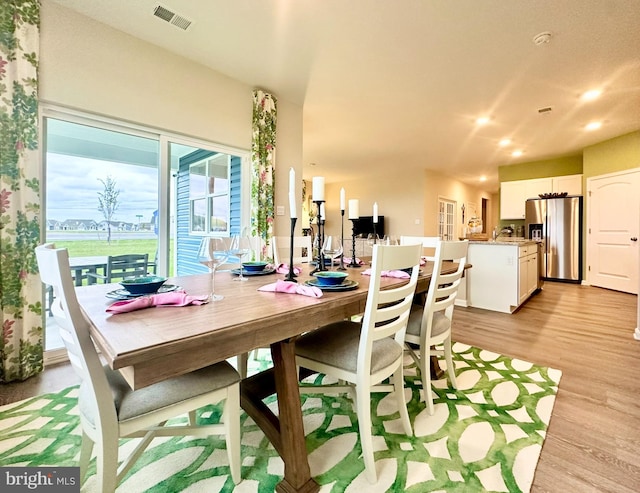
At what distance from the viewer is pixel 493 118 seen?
4148 millimetres

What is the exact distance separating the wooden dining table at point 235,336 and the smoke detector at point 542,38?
8.24 feet

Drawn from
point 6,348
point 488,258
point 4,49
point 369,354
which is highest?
point 4,49

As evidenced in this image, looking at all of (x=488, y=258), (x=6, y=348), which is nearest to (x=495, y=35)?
(x=488, y=258)

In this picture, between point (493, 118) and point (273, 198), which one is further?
point (493, 118)

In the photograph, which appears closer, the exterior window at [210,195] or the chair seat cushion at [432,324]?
the chair seat cushion at [432,324]

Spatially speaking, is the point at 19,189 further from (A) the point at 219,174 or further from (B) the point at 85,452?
(A) the point at 219,174

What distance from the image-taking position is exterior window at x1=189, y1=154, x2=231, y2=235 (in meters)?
3.79

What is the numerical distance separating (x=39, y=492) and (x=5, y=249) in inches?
65.3

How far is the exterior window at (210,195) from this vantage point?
3.79 m

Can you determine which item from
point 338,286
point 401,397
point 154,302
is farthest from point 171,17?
point 401,397

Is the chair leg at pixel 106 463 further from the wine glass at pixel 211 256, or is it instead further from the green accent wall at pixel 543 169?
the green accent wall at pixel 543 169

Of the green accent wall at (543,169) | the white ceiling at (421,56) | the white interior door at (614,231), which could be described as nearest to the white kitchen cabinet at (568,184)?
the green accent wall at (543,169)

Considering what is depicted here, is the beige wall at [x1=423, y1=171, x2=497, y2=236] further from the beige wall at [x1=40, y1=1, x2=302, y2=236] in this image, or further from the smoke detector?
the beige wall at [x1=40, y1=1, x2=302, y2=236]

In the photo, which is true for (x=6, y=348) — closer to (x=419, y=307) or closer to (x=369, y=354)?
(x=369, y=354)
